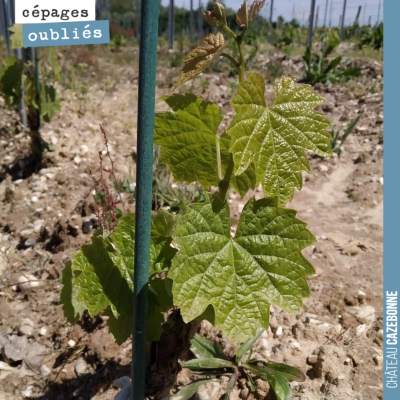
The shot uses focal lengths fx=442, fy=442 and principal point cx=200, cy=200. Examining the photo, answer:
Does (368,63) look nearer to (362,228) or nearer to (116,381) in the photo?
(362,228)

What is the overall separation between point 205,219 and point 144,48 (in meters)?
0.47

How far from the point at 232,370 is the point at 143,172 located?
981 mm

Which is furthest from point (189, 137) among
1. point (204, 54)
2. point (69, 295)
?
point (69, 295)

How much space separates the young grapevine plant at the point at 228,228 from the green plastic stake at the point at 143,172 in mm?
85

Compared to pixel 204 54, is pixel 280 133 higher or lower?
lower

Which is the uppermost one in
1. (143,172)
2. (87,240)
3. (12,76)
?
(12,76)

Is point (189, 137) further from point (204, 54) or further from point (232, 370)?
point (232, 370)

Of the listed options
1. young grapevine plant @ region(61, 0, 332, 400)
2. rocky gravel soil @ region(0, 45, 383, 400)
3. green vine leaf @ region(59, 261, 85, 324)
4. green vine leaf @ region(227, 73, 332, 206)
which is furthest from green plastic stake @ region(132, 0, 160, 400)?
rocky gravel soil @ region(0, 45, 383, 400)

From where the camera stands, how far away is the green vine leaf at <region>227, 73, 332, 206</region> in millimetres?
1138

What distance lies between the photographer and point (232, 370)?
5.60ft

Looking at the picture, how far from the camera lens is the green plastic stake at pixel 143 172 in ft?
3.32

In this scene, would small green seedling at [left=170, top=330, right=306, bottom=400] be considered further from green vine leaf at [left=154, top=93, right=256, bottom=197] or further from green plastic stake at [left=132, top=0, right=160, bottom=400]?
green vine leaf at [left=154, top=93, right=256, bottom=197]

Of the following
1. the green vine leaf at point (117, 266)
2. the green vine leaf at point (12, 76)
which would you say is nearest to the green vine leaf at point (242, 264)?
the green vine leaf at point (117, 266)

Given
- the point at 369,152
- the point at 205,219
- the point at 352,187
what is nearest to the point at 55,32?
the point at 205,219
